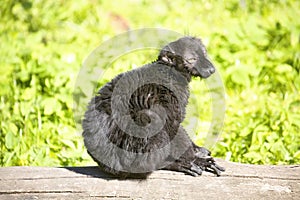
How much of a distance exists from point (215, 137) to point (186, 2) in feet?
14.5

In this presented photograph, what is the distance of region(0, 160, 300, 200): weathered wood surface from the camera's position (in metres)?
3.49

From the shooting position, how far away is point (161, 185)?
3.58 m

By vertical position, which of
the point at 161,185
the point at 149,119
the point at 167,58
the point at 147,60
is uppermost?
the point at 147,60

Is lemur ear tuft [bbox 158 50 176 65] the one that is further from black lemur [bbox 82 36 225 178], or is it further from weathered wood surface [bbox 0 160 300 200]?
weathered wood surface [bbox 0 160 300 200]

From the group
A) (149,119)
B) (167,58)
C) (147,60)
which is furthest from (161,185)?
(147,60)

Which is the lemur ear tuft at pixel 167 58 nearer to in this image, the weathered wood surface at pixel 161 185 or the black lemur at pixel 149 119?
the black lemur at pixel 149 119

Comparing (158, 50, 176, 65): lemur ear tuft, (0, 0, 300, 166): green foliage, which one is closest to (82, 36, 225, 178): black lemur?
(158, 50, 176, 65): lemur ear tuft

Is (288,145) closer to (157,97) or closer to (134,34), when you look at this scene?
(157,97)

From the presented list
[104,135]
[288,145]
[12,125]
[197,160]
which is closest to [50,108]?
[12,125]

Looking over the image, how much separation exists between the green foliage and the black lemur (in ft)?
2.90

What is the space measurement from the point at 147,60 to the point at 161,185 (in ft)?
10.4

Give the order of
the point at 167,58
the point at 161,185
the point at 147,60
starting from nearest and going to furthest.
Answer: the point at 161,185 → the point at 167,58 → the point at 147,60

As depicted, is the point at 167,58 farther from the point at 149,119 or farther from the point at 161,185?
the point at 161,185

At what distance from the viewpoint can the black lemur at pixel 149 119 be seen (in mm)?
3652
